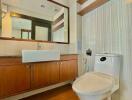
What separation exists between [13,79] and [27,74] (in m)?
0.22

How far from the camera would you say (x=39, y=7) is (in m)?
2.46

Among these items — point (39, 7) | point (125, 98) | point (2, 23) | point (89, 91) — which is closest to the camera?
point (89, 91)

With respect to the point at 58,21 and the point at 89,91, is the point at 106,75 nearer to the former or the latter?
the point at 89,91

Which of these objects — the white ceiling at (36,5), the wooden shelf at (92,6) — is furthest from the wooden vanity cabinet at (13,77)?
the wooden shelf at (92,6)

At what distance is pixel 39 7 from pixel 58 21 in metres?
0.54

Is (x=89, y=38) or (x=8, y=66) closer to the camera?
(x=8, y=66)

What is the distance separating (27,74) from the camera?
1.83 meters

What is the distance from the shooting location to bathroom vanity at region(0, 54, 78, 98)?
63.0 inches

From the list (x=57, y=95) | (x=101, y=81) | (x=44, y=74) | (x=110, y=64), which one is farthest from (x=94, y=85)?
(x=57, y=95)

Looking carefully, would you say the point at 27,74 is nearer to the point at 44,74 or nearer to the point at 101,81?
the point at 44,74

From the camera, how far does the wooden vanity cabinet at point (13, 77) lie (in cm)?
158

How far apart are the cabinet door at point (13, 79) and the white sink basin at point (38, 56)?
0.43 ft

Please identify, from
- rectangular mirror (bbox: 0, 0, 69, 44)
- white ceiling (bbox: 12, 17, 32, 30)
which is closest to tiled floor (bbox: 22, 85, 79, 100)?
rectangular mirror (bbox: 0, 0, 69, 44)

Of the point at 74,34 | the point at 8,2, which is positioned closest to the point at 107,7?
the point at 74,34
